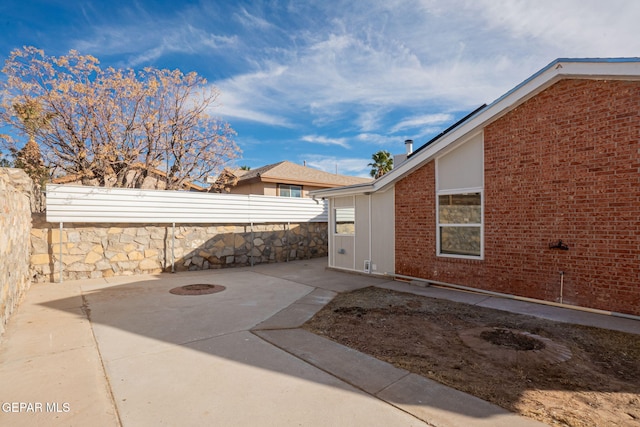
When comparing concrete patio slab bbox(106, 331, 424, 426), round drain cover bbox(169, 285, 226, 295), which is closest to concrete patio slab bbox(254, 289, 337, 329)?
concrete patio slab bbox(106, 331, 424, 426)

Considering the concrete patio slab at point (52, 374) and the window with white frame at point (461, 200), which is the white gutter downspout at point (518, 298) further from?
the concrete patio slab at point (52, 374)

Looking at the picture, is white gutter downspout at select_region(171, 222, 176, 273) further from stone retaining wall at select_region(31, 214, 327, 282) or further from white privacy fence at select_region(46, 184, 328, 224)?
white privacy fence at select_region(46, 184, 328, 224)

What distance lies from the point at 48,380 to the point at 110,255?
6.71 meters

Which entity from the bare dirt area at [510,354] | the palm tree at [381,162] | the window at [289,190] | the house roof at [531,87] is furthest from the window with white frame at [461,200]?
the palm tree at [381,162]

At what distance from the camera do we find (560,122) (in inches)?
223

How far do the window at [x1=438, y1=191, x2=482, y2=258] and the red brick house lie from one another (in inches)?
0.9

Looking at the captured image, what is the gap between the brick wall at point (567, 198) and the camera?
5.03m

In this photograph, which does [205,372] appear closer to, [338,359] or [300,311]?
[338,359]

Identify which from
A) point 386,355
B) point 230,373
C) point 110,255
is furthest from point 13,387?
point 110,255

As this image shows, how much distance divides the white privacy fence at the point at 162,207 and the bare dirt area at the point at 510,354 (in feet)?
20.9

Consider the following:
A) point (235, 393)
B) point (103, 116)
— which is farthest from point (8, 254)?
point (103, 116)

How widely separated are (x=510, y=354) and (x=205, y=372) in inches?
133

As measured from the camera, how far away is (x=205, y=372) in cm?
324

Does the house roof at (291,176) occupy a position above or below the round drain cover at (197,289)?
above
